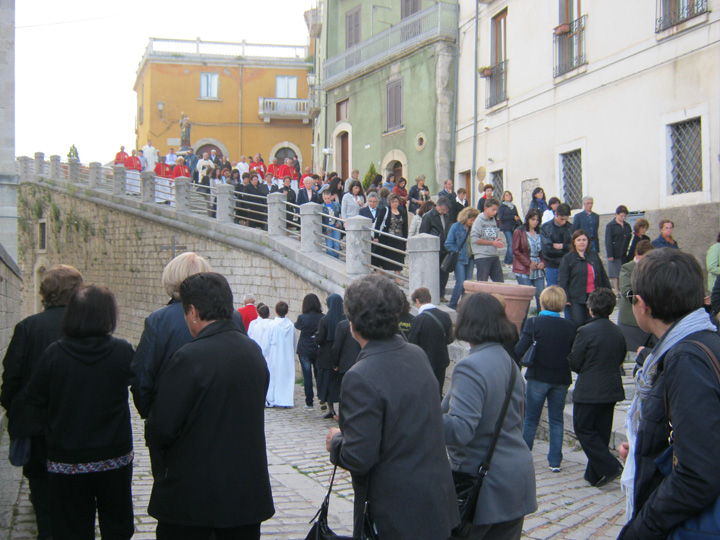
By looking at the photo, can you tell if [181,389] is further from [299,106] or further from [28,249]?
[299,106]

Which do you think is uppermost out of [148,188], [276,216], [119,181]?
[119,181]

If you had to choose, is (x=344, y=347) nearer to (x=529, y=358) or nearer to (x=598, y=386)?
(x=529, y=358)

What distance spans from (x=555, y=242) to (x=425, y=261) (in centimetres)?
190

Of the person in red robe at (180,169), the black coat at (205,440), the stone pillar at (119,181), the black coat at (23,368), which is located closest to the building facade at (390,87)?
the person in red robe at (180,169)

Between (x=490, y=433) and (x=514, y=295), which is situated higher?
(x=514, y=295)

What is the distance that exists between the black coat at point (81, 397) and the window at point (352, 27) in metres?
25.5

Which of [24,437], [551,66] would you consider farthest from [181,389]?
[551,66]

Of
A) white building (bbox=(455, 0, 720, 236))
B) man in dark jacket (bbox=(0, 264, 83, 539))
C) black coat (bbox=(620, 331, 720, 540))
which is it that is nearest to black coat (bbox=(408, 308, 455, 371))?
man in dark jacket (bbox=(0, 264, 83, 539))

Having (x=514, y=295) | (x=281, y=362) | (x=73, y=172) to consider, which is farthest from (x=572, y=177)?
(x=73, y=172)

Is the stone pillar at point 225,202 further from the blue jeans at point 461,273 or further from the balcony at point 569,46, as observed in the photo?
the blue jeans at point 461,273

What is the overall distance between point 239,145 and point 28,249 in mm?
12524

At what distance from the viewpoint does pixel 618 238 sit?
11500 millimetres

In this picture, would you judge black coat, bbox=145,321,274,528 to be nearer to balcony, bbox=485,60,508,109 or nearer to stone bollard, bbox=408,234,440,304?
stone bollard, bbox=408,234,440,304

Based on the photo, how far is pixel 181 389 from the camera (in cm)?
315
